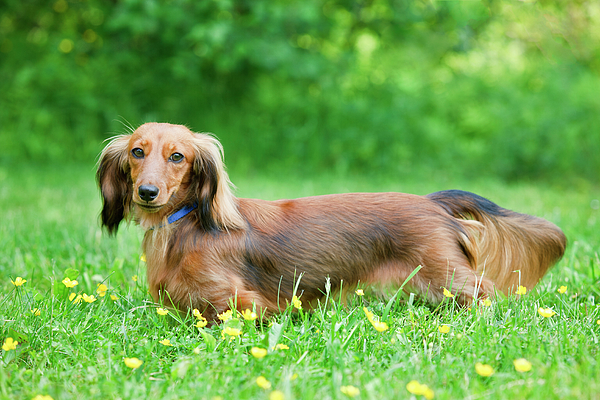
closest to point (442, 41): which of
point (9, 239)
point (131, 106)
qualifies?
point (131, 106)

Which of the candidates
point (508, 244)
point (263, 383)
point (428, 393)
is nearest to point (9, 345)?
point (263, 383)

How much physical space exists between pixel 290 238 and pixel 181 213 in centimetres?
54

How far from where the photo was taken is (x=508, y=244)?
2.60 metres

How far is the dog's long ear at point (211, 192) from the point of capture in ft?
7.94

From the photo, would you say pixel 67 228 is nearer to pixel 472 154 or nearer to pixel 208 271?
pixel 208 271

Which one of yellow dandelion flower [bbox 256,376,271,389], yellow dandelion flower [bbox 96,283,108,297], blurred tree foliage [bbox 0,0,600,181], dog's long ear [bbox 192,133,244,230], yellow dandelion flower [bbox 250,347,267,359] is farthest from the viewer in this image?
blurred tree foliage [bbox 0,0,600,181]

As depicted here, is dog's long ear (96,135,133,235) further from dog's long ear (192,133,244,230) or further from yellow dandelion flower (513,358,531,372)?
yellow dandelion flower (513,358,531,372)

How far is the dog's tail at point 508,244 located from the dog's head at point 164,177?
3.79 ft

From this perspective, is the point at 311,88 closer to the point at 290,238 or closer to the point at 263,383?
the point at 290,238

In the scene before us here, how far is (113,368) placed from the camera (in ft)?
6.33

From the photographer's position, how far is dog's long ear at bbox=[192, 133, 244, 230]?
2.42m

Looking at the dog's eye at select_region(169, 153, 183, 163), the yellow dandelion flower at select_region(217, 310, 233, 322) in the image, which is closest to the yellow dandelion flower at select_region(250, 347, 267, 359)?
the yellow dandelion flower at select_region(217, 310, 233, 322)

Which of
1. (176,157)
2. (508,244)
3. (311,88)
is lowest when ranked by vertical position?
(508,244)

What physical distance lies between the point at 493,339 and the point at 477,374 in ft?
0.77
